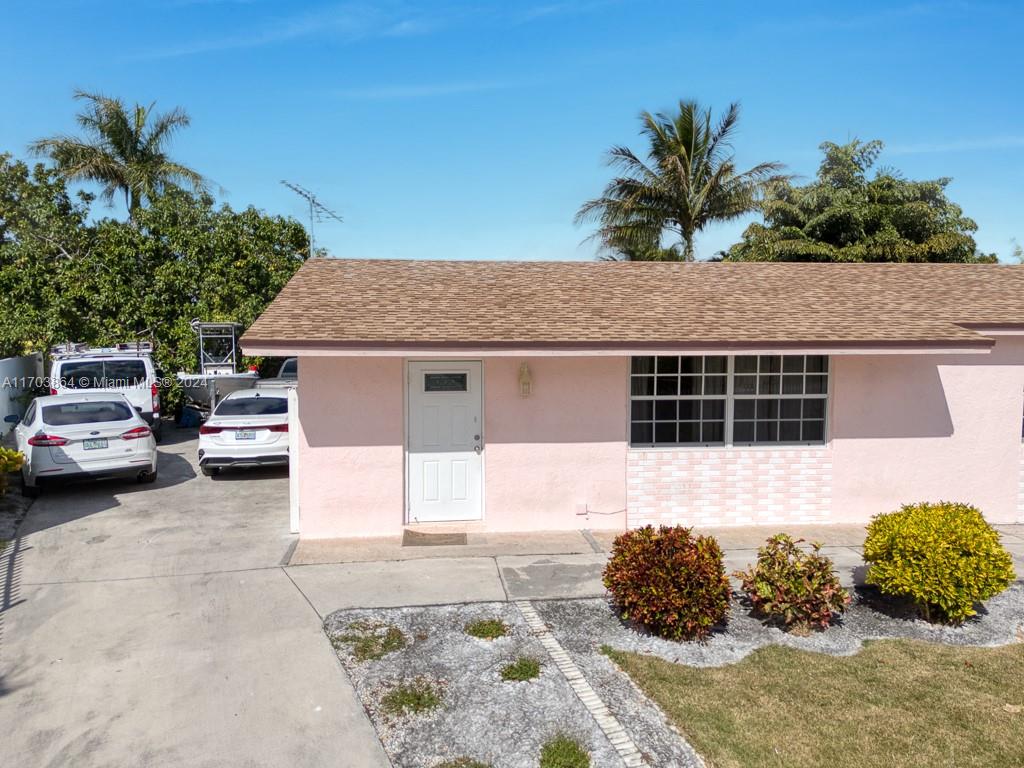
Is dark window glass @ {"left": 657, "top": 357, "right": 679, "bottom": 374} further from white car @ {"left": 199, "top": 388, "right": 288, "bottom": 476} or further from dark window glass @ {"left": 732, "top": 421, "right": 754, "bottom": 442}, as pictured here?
white car @ {"left": 199, "top": 388, "right": 288, "bottom": 476}

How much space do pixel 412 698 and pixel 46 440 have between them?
28.1 ft

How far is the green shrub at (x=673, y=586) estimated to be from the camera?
6227 millimetres

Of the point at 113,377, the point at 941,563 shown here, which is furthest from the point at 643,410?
the point at 113,377

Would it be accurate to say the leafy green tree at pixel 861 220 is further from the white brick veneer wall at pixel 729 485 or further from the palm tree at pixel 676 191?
the white brick veneer wall at pixel 729 485

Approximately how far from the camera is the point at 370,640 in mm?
6266

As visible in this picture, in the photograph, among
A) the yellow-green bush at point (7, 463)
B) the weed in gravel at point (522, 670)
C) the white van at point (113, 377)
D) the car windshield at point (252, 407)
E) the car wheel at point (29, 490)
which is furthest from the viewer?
the white van at point (113, 377)

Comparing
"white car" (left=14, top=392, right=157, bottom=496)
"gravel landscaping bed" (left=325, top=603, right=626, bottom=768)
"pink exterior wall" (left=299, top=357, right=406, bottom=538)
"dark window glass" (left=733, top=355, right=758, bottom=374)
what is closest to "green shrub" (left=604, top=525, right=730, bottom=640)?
"gravel landscaping bed" (left=325, top=603, right=626, bottom=768)

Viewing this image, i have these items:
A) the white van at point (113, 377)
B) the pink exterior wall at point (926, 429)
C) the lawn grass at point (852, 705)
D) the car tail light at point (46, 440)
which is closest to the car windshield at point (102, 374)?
the white van at point (113, 377)

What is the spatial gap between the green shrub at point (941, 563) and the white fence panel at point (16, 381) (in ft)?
50.5

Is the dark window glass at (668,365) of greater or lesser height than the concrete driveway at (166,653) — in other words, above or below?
above

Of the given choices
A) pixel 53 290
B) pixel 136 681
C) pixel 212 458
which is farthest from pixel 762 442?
pixel 53 290

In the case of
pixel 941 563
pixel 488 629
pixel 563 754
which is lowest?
pixel 563 754

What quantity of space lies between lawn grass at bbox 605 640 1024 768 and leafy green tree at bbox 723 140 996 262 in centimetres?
1903

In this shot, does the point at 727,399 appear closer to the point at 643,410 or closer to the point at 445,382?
the point at 643,410
